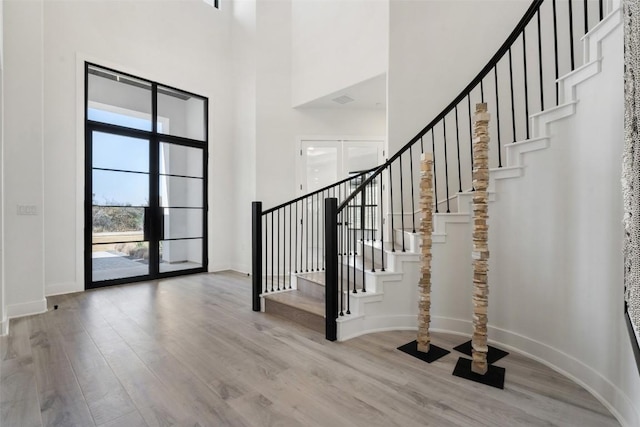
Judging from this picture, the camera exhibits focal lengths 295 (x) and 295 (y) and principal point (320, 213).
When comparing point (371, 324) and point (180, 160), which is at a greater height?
point (180, 160)

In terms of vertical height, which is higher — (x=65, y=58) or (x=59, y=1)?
(x=59, y=1)

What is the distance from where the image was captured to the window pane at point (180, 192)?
496 cm

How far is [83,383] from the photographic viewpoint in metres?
1.88

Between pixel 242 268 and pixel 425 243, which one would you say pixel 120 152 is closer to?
pixel 242 268

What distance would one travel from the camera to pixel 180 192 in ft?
16.9

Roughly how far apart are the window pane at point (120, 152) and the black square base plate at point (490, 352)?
4.94 m

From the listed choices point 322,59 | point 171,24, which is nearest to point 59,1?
point 171,24

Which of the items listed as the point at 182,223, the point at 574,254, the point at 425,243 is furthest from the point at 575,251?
the point at 182,223

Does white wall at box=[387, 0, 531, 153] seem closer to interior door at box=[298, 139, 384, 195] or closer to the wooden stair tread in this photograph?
interior door at box=[298, 139, 384, 195]

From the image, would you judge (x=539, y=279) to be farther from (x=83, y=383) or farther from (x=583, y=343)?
(x=83, y=383)

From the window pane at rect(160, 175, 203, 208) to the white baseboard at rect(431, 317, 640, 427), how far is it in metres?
4.39

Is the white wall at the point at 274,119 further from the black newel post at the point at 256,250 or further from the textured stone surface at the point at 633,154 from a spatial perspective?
the textured stone surface at the point at 633,154

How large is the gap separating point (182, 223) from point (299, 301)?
3.11 meters

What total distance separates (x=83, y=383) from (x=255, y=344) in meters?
1.13
